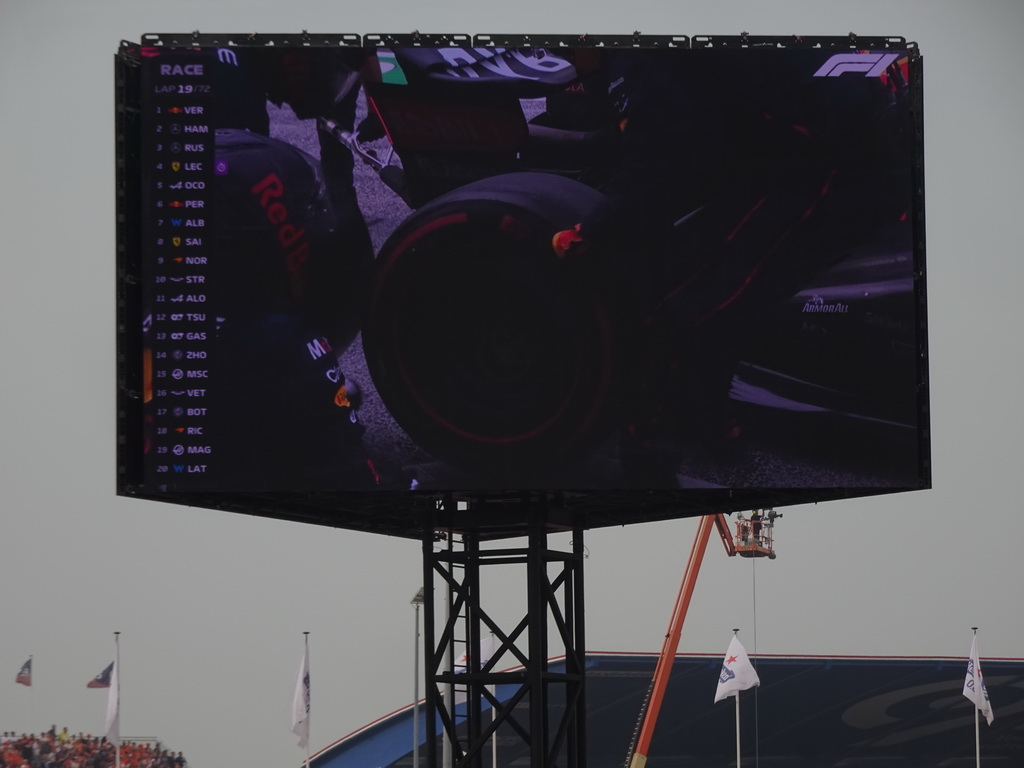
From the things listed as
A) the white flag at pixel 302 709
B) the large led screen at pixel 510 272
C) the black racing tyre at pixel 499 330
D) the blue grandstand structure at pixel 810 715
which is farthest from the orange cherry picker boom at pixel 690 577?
the black racing tyre at pixel 499 330

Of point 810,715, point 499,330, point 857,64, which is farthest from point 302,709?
point 810,715

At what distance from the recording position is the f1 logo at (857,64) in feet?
66.0

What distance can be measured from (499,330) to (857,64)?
569 centimetres

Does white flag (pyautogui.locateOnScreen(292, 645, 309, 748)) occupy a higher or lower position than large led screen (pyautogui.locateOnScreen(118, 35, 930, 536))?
lower

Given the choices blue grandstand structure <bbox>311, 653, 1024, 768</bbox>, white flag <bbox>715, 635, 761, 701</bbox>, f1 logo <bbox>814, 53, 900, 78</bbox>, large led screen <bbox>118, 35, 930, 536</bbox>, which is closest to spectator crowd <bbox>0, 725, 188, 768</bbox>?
blue grandstand structure <bbox>311, 653, 1024, 768</bbox>

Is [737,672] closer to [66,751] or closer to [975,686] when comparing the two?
[975,686]

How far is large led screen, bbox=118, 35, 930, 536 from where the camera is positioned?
19.2 m

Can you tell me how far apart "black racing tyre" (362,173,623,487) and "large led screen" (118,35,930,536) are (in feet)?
0.09

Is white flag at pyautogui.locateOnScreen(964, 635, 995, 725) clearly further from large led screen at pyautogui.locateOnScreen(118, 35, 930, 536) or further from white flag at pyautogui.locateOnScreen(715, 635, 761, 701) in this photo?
large led screen at pyautogui.locateOnScreen(118, 35, 930, 536)

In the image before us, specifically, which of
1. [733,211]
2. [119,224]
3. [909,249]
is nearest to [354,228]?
[119,224]

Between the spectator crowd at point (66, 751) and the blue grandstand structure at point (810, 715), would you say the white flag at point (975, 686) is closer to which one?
the blue grandstand structure at point (810, 715)

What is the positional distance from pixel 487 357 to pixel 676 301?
242 cm

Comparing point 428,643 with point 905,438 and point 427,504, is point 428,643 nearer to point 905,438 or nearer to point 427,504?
point 427,504

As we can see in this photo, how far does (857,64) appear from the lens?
2017cm
